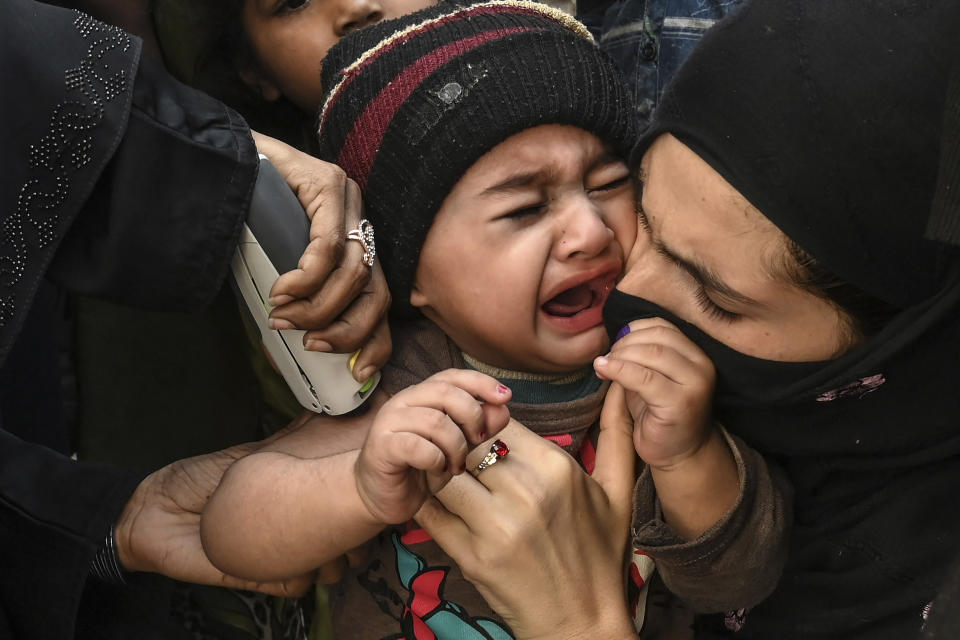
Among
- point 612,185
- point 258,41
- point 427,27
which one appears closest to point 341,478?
point 612,185

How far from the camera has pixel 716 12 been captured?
2.40 metres

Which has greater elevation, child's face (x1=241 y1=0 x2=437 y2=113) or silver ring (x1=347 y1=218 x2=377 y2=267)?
child's face (x1=241 y1=0 x2=437 y2=113)

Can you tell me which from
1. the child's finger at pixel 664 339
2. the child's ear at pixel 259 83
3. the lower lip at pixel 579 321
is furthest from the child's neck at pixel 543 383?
the child's ear at pixel 259 83

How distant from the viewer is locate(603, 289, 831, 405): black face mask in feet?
5.07

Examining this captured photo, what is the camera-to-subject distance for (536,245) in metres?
1.81

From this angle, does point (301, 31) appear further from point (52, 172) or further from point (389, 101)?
point (52, 172)

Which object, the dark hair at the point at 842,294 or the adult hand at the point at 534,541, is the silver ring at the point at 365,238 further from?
the dark hair at the point at 842,294

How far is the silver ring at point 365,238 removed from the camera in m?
1.72

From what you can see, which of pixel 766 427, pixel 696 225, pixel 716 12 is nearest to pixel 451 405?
pixel 696 225

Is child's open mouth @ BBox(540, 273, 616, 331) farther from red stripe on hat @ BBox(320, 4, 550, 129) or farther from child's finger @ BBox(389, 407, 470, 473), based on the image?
red stripe on hat @ BBox(320, 4, 550, 129)

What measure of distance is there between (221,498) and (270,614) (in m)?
0.64

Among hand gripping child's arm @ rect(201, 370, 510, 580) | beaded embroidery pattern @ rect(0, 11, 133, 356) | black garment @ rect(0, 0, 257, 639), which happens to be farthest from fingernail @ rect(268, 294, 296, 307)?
beaded embroidery pattern @ rect(0, 11, 133, 356)

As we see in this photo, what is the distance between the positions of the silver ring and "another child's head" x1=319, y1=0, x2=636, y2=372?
152mm

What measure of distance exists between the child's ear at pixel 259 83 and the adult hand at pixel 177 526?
1.01 m
